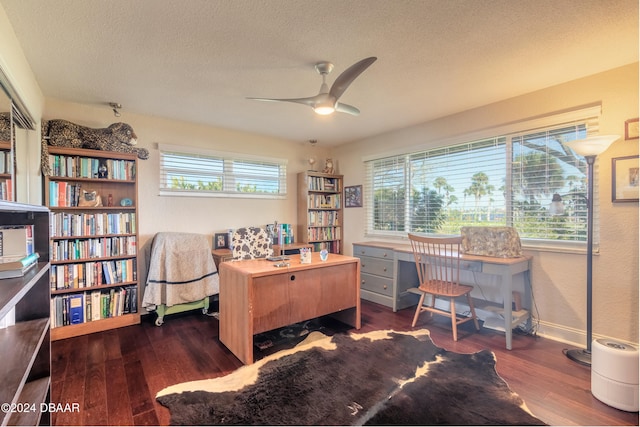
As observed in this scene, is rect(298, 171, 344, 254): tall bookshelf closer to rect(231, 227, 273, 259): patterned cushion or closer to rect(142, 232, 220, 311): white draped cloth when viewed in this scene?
rect(231, 227, 273, 259): patterned cushion

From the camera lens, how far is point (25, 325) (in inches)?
55.8

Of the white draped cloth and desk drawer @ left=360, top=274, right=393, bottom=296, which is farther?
desk drawer @ left=360, top=274, right=393, bottom=296

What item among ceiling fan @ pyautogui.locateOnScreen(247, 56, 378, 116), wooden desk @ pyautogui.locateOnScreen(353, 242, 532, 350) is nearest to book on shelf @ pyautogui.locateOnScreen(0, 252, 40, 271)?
ceiling fan @ pyautogui.locateOnScreen(247, 56, 378, 116)

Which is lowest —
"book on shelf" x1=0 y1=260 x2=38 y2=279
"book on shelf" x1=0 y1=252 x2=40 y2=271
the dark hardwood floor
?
the dark hardwood floor

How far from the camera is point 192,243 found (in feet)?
10.5

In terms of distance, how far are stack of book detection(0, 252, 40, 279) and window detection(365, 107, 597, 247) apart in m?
3.61

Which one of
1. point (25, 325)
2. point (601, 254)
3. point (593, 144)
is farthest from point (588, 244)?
point (25, 325)

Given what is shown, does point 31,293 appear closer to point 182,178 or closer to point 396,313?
point 182,178

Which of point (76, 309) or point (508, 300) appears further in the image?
point (76, 309)

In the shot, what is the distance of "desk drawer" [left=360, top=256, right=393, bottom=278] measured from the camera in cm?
355

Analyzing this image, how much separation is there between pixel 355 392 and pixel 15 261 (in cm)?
188

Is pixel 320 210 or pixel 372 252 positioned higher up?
pixel 320 210

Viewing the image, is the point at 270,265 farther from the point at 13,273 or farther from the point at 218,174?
the point at 218,174

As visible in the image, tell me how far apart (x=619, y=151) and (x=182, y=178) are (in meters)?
4.36
